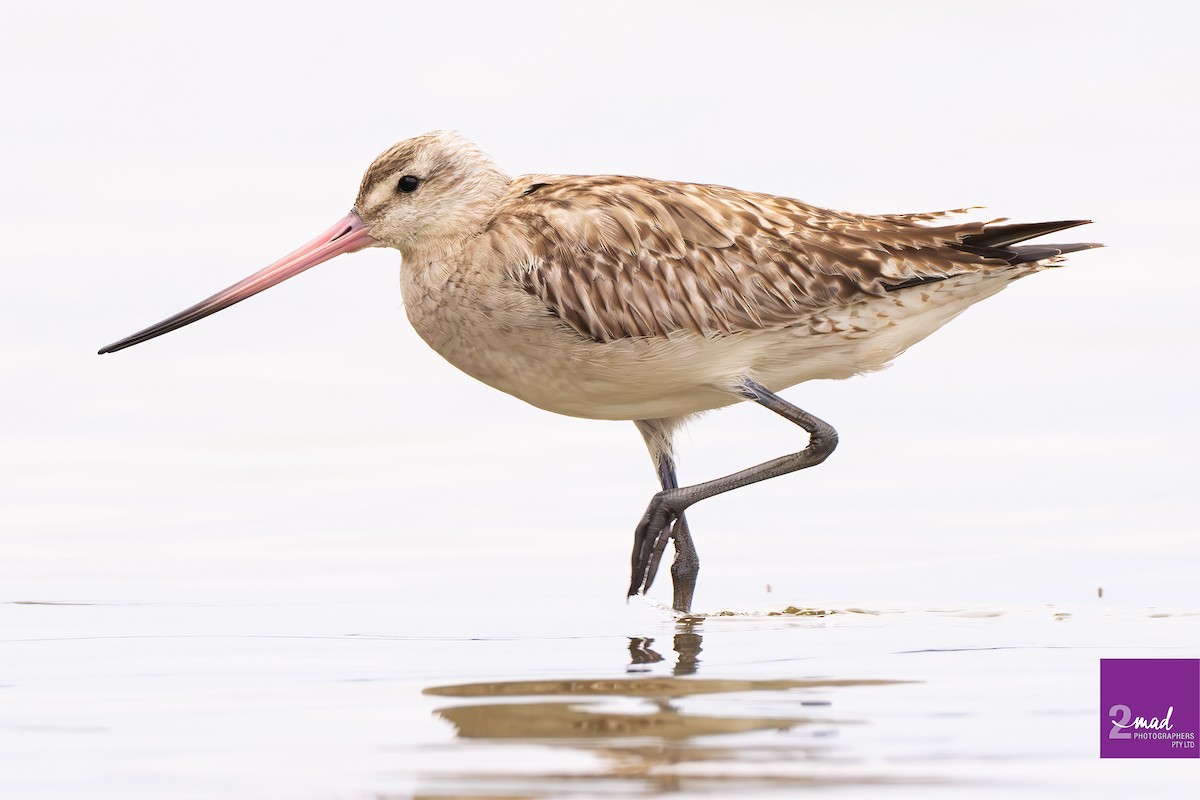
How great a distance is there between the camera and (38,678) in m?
8.59

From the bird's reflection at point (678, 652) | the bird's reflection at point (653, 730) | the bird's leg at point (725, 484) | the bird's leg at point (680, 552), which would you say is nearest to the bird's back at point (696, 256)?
the bird's leg at point (725, 484)

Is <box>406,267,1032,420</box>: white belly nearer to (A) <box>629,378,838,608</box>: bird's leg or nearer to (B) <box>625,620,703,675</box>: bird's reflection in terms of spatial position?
(A) <box>629,378,838,608</box>: bird's leg

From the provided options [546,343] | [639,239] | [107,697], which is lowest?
[107,697]

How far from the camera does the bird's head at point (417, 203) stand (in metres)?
11.2

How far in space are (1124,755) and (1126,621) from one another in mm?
3626

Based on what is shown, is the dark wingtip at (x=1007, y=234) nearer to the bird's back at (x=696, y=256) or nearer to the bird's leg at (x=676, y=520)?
the bird's back at (x=696, y=256)

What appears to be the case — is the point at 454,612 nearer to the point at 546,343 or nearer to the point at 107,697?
the point at 546,343

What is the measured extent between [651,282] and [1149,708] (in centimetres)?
457

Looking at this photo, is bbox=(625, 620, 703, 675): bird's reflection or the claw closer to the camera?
bbox=(625, 620, 703, 675): bird's reflection

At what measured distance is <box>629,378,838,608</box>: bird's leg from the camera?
11.0m

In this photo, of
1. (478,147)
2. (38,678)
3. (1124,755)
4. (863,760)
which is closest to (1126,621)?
(1124,755)

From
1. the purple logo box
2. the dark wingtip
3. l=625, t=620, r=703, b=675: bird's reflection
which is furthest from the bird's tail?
the purple logo box

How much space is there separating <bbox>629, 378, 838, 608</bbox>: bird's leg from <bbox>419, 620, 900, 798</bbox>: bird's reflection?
7.63 feet

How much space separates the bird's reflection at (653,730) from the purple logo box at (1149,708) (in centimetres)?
103
